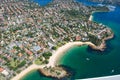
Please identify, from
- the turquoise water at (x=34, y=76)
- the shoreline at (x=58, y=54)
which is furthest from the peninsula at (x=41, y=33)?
the turquoise water at (x=34, y=76)

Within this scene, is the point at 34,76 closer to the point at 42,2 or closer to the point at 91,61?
the point at 91,61

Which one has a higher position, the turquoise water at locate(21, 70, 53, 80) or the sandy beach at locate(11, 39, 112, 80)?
the sandy beach at locate(11, 39, 112, 80)

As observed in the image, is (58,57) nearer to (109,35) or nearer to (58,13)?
(109,35)

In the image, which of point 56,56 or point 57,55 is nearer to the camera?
point 56,56

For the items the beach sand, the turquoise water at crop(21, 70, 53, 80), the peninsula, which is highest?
the peninsula

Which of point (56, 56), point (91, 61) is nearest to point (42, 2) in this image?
point (56, 56)

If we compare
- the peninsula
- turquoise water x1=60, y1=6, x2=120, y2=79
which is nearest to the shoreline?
the peninsula

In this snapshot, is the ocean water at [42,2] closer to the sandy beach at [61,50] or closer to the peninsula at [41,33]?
the peninsula at [41,33]

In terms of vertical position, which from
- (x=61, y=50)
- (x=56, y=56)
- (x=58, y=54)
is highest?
(x=61, y=50)

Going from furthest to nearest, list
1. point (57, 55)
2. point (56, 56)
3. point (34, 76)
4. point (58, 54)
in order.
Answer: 1. point (58, 54)
2. point (57, 55)
3. point (56, 56)
4. point (34, 76)

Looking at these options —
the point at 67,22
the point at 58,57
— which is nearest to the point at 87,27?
the point at 67,22

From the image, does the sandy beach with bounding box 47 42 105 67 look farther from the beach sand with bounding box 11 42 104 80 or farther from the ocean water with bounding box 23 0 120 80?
the ocean water with bounding box 23 0 120 80
